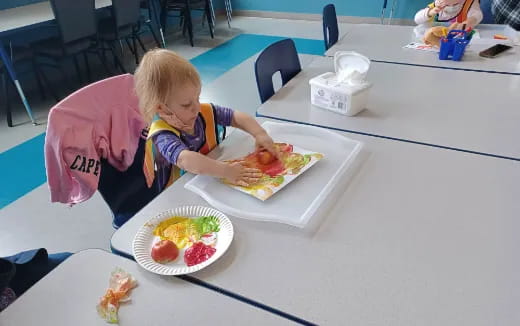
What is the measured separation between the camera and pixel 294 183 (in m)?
0.91

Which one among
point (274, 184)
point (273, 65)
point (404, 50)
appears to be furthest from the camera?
point (404, 50)

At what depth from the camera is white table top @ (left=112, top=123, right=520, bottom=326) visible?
62 centimetres

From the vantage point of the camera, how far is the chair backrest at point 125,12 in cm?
327

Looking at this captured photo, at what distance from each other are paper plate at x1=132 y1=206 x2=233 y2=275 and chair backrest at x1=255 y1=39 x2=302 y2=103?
783 millimetres

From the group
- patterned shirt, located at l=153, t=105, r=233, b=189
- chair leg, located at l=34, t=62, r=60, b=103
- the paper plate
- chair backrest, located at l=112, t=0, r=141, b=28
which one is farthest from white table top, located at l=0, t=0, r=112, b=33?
the paper plate

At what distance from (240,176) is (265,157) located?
0.35 ft

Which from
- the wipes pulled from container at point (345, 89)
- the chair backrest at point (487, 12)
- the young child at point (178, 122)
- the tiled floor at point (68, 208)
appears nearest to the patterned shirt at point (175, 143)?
the young child at point (178, 122)

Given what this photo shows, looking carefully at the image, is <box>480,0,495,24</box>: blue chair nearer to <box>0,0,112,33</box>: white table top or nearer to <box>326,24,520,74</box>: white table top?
<box>326,24,520,74</box>: white table top

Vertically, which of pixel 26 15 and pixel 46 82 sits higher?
pixel 26 15

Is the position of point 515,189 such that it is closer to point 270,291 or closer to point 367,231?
point 367,231

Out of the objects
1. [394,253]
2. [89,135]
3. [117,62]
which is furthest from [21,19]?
[394,253]

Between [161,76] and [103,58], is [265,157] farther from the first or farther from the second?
[103,58]

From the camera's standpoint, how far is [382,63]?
5.62 ft

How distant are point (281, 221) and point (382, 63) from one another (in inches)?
47.5
